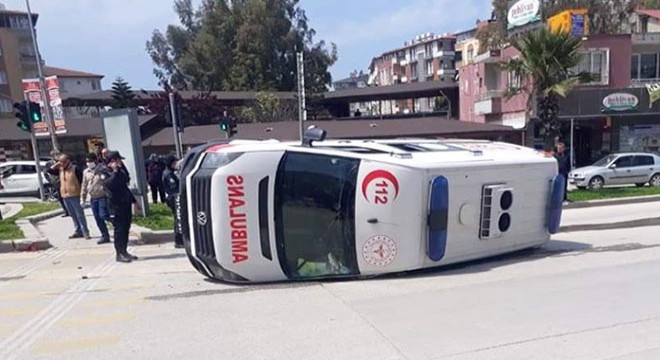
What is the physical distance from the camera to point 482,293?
207 inches

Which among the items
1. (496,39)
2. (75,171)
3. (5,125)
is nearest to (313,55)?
(496,39)

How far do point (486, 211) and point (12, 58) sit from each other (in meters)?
60.9

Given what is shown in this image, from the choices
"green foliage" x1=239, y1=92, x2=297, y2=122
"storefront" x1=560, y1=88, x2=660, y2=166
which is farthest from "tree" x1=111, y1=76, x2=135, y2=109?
"storefront" x1=560, y1=88, x2=660, y2=166

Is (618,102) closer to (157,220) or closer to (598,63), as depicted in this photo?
(598,63)

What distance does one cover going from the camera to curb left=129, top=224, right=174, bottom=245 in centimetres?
891

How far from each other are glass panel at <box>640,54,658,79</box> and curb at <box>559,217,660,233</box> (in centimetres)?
2228

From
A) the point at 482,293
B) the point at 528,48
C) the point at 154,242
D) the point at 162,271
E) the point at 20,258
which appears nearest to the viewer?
the point at 482,293

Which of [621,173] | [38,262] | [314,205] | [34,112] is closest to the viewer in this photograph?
[314,205]

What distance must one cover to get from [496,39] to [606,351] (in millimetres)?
44387

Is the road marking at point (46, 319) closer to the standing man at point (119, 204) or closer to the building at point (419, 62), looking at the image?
the standing man at point (119, 204)

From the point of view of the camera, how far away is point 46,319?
4879 mm

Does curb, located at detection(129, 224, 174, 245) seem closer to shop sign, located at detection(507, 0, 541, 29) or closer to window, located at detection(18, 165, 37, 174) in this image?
window, located at detection(18, 165, 37, 174)

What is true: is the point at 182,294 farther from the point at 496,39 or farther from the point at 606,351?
the point at 496,39

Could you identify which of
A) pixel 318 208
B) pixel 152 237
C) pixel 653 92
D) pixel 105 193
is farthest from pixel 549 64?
pixel 105 193
